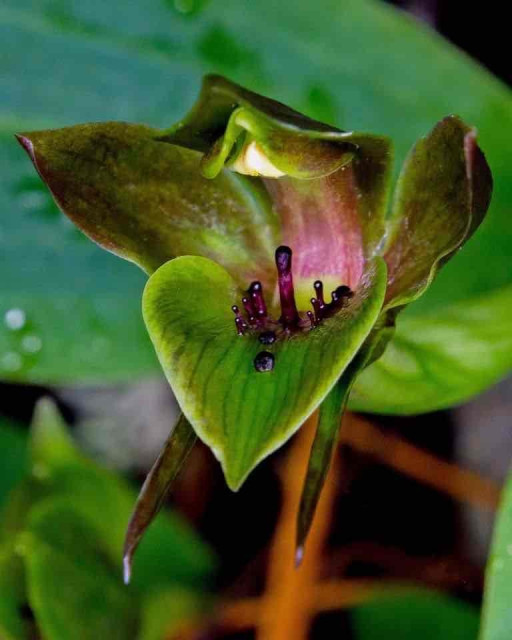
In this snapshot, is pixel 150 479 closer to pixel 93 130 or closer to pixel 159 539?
pixel 93 130

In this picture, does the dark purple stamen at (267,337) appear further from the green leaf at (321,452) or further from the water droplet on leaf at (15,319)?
the water droplet on leaf at (15,319)

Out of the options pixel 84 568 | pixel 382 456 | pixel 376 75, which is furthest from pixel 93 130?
pixel 382 456

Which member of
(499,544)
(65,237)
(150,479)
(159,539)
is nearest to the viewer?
(150,479)

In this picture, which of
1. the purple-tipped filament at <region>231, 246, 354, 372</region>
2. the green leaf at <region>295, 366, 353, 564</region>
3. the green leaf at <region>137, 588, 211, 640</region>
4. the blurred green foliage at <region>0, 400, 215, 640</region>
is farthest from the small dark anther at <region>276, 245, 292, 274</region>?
the green leaf at <region>137, 588, 211, 640</region>

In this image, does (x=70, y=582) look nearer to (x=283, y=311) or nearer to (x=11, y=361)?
(x=11, y=361)

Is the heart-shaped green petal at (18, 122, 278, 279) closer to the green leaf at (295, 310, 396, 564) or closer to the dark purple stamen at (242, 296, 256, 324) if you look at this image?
the dark purple stamen at (242, 296, 256, 324)
